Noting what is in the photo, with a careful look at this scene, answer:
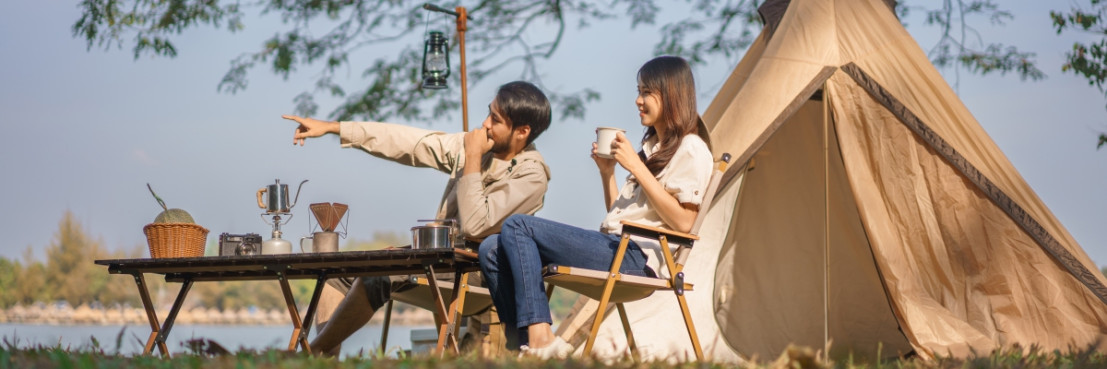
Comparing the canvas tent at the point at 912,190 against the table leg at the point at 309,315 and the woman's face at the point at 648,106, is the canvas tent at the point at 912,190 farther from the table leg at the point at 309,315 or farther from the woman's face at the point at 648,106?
the table leg at the point at 309,315

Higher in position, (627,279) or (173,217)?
(173,217)

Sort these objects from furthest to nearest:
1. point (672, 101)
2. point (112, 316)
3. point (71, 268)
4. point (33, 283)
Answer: point (33, 283)
point (71, 268)
point (112, 316)
point (672, 101)

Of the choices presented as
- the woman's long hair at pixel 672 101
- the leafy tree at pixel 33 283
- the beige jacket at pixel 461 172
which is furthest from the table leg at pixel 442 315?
the leafy tree at pixel 33 283

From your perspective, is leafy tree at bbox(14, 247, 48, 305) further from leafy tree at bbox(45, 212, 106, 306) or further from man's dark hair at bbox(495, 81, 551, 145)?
man's dark hair at bbox(495, 81, 551, 145)

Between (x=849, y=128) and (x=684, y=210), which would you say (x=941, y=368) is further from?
(x=849, y=128)

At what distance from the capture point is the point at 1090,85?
21.1 feet

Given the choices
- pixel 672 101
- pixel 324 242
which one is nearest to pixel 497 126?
pixel 672 101

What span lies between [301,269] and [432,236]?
0.43m

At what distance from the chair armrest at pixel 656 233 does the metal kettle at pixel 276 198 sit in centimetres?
110

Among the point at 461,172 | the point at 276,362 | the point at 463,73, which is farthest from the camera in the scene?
the point at 463,73

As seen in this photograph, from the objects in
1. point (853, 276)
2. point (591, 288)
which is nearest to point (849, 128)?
point (853, 276)

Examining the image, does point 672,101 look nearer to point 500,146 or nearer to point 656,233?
point 656,233

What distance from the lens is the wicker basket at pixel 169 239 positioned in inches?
123

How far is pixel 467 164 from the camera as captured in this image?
10.8ft
